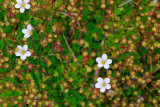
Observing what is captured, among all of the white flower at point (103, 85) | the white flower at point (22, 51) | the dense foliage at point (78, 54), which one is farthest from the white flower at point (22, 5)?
the white flower at point (103, 85)

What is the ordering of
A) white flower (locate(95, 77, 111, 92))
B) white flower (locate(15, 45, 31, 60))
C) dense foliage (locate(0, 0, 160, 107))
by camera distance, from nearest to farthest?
1. white flower (locate(95, 77, 111, 92))
2. white flower (locate(15, 45, 31, 60))
3. dense foliage (locate(0, 0, 160, 107))

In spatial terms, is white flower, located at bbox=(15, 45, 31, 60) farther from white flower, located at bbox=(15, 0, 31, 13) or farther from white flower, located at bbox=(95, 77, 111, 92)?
white flower, located at bbox=(95, 77, 111, 92)

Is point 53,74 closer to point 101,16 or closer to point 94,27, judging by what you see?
point 94,27

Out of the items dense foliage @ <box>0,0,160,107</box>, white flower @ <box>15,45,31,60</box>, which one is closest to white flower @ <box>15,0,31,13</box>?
dense foliage @ <box>0,0,160,107</box>

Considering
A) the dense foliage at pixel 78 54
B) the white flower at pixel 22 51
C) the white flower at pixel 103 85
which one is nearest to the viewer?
the white flower at pixel 103 85

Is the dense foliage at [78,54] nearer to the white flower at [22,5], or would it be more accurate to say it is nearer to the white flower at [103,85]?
the white flower at [22,5]

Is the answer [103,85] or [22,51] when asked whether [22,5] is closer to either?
[22,51]

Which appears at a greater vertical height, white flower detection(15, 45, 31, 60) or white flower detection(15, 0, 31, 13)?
white flower detection(15, 0, 31, 13)

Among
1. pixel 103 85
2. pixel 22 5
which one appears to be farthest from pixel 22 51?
pixel 103 85

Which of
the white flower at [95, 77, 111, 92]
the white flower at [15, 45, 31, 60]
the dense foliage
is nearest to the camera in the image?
the white flower at [95, 77, 111, 92]
